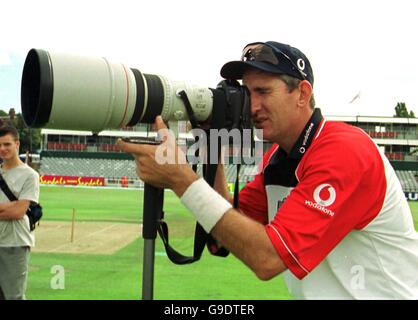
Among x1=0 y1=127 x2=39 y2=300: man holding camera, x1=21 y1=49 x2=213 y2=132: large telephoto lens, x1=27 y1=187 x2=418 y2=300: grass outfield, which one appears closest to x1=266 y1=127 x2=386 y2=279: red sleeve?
x1=21 y1=49 x2=213 y2=132: large telephoto lens

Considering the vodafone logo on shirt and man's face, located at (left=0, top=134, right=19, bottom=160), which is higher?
the vodafone logo on shirt

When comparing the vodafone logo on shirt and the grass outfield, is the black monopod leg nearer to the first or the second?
the vodafone logo on shirt

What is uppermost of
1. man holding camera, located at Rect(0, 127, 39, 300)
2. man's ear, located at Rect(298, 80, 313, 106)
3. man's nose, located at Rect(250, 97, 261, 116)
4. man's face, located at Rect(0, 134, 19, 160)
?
man's ear, located at Rect(298, 80, 313, 106)

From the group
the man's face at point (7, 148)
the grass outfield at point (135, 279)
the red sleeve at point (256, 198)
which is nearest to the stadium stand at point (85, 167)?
the grass outfield at point (135, 279)

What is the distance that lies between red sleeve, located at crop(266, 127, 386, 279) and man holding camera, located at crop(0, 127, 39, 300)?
119 inches

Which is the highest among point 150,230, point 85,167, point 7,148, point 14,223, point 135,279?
point 150,230

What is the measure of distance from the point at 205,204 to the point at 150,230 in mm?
374

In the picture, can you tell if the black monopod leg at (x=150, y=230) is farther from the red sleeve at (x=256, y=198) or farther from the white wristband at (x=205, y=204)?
the red sleeve at (x=256, y=198)

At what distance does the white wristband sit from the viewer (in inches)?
62.6

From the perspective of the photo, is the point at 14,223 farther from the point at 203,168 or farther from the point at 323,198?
the point at 323,198

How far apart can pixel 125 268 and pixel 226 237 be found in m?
5.67

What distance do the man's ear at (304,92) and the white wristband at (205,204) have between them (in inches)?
21.1

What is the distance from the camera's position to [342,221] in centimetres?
158

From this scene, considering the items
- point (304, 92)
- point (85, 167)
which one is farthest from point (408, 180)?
point (304, 92)
